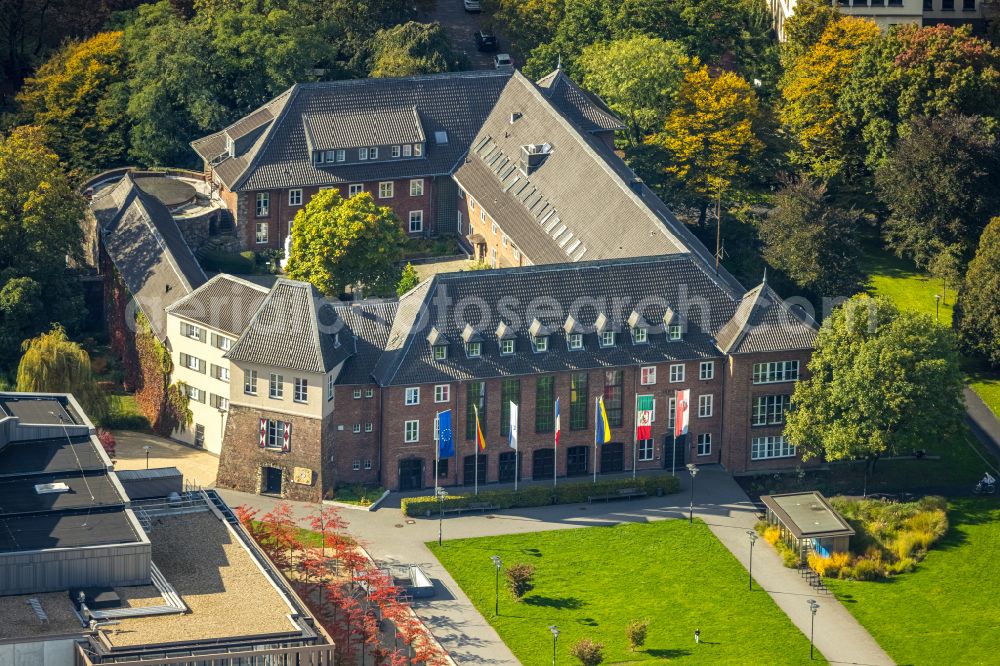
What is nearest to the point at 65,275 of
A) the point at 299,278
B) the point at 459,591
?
the point at 299,278

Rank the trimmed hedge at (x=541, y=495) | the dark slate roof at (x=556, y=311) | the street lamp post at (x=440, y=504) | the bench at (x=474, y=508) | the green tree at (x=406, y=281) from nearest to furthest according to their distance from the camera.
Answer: the street lamp post at (x=440, y=504), the trimmed hedge at (x=541, y=495), the bench at (x=474, y=508), the dark slate roof at (x=556, y=311), the green tree at (x=406, y=281)

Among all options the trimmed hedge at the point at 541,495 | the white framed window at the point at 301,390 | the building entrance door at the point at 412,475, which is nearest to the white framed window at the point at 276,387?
the white framed window at the point at 301,390

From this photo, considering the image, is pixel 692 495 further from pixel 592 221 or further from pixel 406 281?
pixel 406 281

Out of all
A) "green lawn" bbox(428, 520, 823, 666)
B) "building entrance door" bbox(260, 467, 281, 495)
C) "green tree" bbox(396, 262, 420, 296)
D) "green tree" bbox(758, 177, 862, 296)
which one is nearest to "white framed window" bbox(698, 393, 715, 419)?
"green lawn" bbox(428, 520, 823, 666)

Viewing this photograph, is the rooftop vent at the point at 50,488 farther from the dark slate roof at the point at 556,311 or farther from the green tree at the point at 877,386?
the green tree at the point at 877,386

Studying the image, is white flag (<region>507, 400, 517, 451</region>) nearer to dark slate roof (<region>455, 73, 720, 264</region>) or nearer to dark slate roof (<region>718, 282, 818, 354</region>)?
dark slate roof (<region>718, 282, 818, 354</region>)

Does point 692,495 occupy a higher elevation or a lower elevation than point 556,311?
lower

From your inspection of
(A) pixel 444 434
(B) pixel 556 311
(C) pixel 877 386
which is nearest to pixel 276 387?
(A) pixel 444 434
